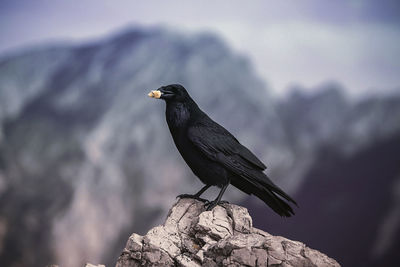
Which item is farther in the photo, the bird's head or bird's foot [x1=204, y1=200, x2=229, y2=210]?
the bird's head

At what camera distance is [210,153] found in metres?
4.77

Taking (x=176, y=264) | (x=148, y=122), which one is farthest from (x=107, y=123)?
(x=176, y=264)

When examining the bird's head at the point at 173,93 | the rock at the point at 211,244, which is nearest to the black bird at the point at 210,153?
the bird's head at the point at 173,93

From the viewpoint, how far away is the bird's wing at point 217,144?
15.6ft

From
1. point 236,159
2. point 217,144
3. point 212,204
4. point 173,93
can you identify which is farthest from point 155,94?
point 212,204

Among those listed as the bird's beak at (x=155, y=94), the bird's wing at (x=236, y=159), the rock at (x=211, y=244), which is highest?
the bird's beak at (x=155, y=94)

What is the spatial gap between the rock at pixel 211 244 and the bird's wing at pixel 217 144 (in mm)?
529

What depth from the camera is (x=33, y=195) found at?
9.44m

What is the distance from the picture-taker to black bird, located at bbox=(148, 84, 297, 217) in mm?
4773

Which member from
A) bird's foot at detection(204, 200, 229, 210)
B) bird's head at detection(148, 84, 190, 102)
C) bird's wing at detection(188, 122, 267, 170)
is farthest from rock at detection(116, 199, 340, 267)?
bird's head at detection(148, 84, 190, 102)

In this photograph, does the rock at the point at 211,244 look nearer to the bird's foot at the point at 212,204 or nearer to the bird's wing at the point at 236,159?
the bird's foot at the point at 212,204

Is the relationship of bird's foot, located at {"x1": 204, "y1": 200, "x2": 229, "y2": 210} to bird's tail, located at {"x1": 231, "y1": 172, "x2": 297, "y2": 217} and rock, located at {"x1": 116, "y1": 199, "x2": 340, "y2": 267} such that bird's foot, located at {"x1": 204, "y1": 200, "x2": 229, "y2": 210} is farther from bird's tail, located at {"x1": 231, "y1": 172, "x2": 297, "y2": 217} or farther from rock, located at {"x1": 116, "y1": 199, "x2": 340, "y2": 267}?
bird's tail, located at {"x1": 231, "y1": 172, "x2": 297, "y2": 217}

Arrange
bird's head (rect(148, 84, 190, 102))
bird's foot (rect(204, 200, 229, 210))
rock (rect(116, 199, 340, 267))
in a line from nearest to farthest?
rock (rect(116, 199, 340, 267)) → bird's foot (rect(204, 200, 229, 210)) → bird's head (rect(148, 84, 190, 102))

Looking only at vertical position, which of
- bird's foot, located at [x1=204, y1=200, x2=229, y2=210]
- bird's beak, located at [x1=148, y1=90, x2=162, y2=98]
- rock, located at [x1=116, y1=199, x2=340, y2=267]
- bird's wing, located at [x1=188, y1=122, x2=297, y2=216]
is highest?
bird's beak, located at [x1=148, y1=90, x2=162, y2=98]
